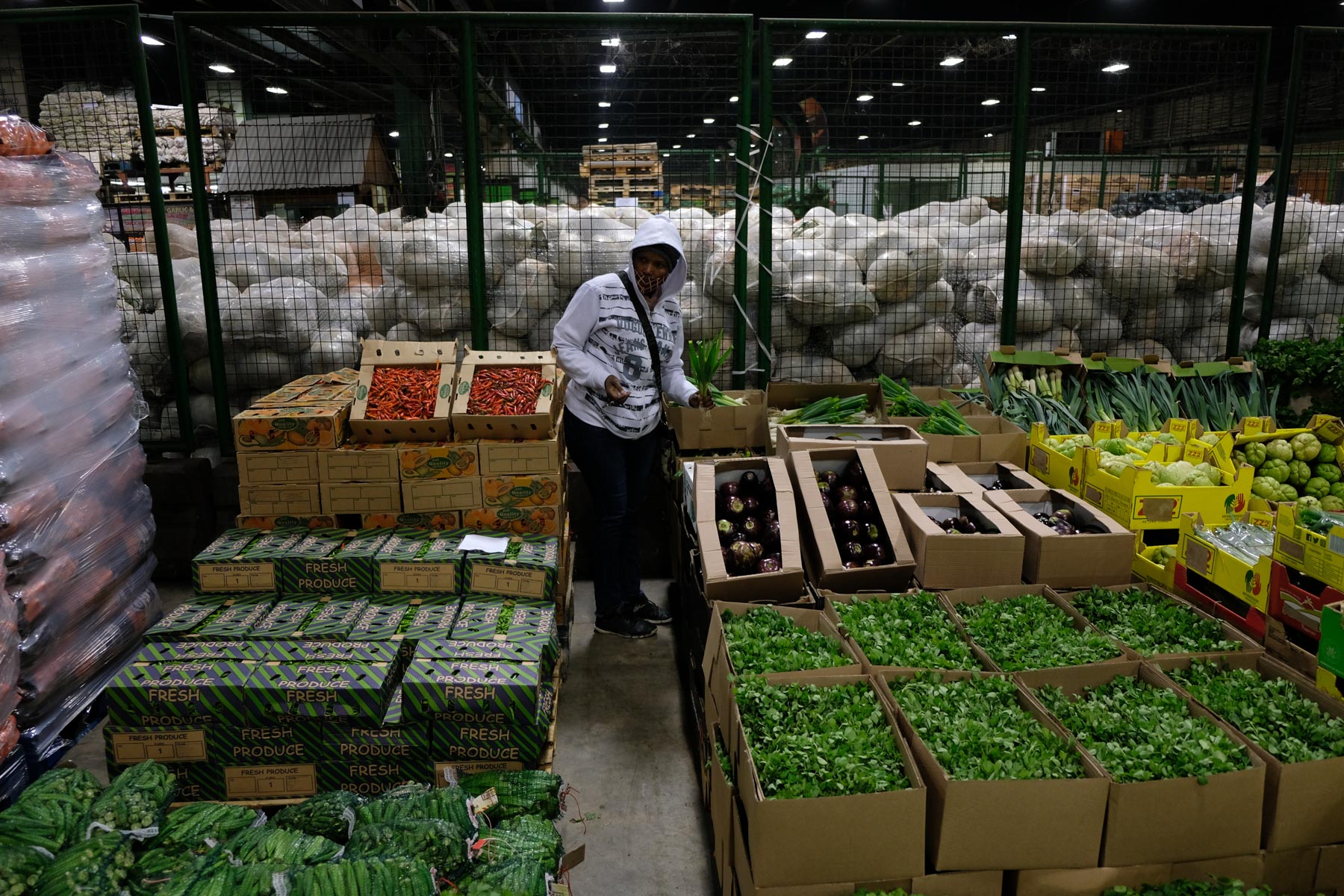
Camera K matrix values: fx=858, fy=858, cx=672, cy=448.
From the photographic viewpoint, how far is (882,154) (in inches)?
194

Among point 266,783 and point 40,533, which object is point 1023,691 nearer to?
point 266,783

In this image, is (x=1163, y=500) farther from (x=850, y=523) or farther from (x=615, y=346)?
(x=615, y=346)

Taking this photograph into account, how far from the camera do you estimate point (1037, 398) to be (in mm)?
4930

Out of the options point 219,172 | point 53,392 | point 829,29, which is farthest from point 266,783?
point 829,29

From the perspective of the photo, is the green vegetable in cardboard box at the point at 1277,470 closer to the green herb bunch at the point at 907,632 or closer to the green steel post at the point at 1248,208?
the green steel post at the point at 1248,208

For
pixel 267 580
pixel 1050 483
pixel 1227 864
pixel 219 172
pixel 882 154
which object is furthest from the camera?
pixel 219 172

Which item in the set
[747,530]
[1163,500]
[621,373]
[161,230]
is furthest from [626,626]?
[161,230]

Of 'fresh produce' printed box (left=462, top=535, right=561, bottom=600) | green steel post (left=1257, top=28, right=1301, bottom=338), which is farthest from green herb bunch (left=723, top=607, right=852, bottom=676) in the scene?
green steel post (left=1257, top=28, right=1301, bottom=338)

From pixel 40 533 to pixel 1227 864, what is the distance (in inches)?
163

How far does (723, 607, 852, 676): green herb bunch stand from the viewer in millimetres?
2695

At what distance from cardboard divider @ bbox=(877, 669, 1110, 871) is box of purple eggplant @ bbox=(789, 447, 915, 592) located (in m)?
1.29

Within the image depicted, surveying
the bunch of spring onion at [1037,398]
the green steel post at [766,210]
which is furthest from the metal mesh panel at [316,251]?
the bunch of spring onion at [1037,398]

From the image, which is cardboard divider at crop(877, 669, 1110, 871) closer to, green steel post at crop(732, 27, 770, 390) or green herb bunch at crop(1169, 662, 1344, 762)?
green herb bunch at crop(1169, 662, 1344, 762)

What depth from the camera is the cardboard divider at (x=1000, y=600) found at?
272cm
